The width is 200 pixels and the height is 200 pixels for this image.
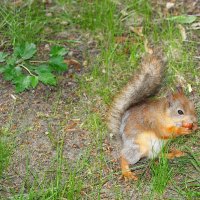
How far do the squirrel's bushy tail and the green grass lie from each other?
215 mm

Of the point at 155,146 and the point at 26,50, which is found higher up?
the point at 155,146

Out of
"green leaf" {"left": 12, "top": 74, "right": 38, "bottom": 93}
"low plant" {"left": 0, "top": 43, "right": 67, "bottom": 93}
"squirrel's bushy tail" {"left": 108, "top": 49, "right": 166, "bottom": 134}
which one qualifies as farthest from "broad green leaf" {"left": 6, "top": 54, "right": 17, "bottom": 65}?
"squirrel's bushy tail" {"left": 108, "top": 49, "right": 166, "bottom": 134}

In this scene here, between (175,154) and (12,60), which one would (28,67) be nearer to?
(12,60)

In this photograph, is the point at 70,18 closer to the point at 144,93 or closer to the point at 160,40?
the point at 160,40

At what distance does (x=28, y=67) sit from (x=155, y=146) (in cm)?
116

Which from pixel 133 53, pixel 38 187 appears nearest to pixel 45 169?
pixel 38 187

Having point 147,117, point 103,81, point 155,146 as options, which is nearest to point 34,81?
point 103,81

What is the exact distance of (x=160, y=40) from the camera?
4.40m

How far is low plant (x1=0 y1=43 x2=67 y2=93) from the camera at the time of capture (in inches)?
155

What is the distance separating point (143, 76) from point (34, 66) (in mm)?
965

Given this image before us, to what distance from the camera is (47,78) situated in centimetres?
394

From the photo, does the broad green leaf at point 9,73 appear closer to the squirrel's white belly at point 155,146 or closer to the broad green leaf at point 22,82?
the broad green leaf at point 22,82

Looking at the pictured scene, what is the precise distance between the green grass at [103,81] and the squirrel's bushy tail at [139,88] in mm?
215

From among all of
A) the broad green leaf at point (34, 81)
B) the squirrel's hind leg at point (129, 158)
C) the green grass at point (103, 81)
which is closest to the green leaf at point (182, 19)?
the green grass at point (103, 81)
